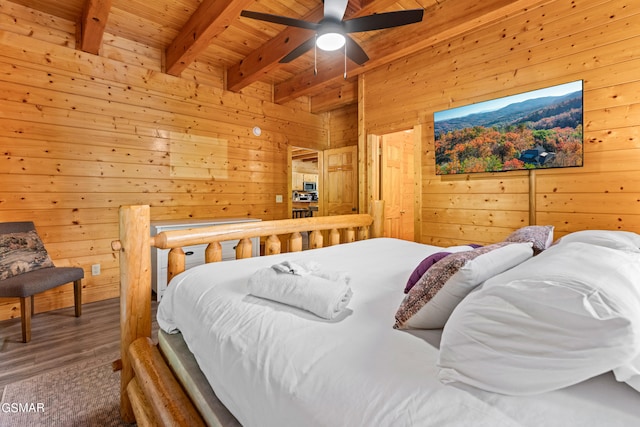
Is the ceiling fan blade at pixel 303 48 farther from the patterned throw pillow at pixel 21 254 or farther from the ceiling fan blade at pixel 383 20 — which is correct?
the patterned throw pillow at pixel 21 254

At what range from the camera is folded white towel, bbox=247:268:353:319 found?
35.9 inches

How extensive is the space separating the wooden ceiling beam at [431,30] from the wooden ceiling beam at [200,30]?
1.62m

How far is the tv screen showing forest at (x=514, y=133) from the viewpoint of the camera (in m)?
2.54

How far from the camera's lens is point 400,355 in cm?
70

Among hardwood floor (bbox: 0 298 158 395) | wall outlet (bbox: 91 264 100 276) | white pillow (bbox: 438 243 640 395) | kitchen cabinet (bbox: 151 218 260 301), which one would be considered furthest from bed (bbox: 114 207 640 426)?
wall outlet (bbox: 91 264 100 276)

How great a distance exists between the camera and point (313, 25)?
6.98 ft

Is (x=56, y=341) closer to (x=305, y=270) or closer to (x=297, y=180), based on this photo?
(x=305, y=270)

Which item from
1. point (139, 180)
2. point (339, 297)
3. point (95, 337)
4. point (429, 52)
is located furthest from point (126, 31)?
point (339, 297)

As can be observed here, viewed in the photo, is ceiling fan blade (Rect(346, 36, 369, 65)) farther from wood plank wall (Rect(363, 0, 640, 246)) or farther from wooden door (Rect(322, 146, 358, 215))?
wooden door (Rect(322, 146, 358, 215))

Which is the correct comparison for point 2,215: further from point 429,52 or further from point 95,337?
point 429,52

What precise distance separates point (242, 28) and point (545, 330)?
3.77m

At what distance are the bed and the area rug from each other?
516 millimetres

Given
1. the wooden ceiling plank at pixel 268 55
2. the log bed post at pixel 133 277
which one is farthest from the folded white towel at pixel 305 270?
the wooden ceiling plank at pixel 268 55

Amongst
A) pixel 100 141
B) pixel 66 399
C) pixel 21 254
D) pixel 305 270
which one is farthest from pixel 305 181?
pixel 305 270
